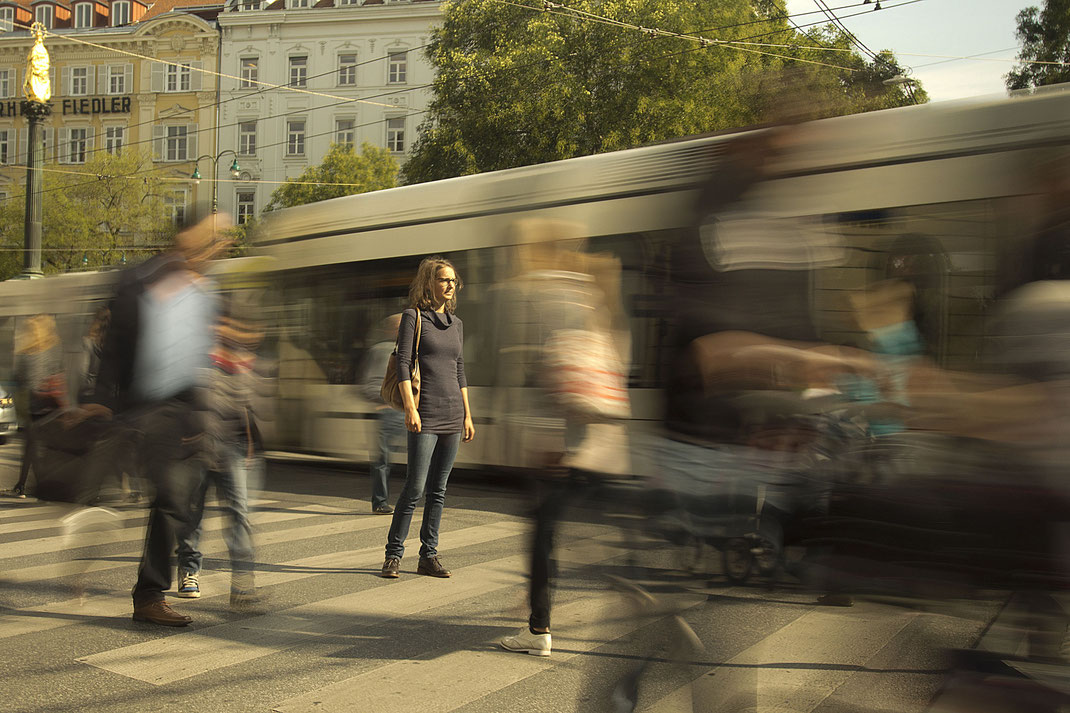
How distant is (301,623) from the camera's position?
5.10 metres

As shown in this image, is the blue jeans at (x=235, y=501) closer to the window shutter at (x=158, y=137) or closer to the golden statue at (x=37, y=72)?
the golden statue at (x=37, y=72)

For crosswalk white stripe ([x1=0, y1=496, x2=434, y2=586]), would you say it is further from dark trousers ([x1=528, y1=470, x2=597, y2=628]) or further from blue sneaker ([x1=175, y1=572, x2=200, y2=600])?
dark trousers ([x1=528, y1=470, x2=597, y2=628])

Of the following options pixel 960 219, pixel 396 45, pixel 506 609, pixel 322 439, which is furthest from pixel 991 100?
pixel 396 45

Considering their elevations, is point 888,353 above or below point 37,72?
below

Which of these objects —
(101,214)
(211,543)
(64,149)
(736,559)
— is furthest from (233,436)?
(64,149)

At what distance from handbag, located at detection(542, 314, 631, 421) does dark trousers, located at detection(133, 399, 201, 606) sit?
196cm

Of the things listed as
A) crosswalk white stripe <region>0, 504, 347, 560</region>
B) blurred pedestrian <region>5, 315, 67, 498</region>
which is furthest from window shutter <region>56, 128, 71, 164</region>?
crosswalk white stripe <region>0, 504, 347, 560</region>

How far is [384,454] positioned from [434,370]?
11.0 ft

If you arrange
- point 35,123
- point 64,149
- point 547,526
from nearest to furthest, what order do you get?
point 547,526
point 35,123
point 64,149

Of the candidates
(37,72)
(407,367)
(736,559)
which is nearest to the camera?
(736,559)

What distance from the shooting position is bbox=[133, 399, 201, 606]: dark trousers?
15.6 ft

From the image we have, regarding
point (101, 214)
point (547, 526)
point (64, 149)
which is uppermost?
point (64, 149)

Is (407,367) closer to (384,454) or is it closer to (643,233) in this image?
(384,454)

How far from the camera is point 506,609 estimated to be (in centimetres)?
536
